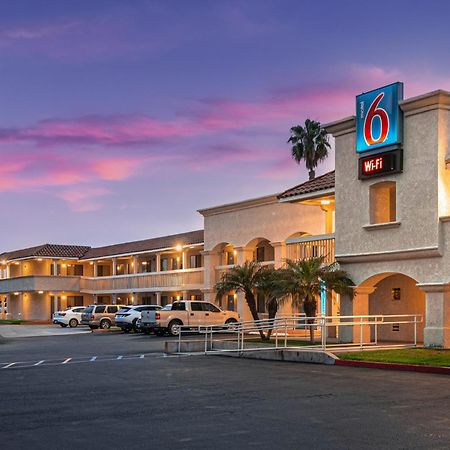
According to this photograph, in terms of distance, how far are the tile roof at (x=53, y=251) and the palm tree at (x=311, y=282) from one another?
151 feet

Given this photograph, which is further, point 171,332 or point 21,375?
point 171,332

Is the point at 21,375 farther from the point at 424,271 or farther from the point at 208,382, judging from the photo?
the point at 424,271

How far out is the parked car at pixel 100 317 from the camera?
50.8 meters

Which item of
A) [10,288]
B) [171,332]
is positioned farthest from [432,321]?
[10,288]

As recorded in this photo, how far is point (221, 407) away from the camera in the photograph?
42.2 feet

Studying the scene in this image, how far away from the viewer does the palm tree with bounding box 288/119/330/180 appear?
228 feet

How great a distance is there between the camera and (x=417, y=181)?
82.6ft

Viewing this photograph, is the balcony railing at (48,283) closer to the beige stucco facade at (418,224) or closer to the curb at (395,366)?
the beige stucco facade at (418,224)

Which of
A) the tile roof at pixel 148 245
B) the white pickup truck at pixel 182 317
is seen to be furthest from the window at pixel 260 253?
the tile roof at pixel 148 245

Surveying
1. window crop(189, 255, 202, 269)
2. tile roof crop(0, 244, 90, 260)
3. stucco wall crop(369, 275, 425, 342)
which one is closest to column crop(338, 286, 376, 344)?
stucco wall crop(369, 275, 425, 342)

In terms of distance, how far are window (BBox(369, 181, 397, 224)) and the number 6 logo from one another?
64.4 inches

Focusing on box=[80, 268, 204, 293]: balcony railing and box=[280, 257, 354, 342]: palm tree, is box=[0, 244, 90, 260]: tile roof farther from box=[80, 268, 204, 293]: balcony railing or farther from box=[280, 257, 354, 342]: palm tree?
box=[280, 257, 354, 342]: palm tree

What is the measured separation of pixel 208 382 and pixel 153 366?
5.20m

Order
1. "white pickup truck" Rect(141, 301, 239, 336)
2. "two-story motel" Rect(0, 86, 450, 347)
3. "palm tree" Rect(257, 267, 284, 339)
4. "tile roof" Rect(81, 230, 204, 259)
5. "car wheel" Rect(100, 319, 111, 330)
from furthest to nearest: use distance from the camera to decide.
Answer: "tile roof" Rect(81, 230, 204, 259)
"car wheel" Rect(100, 319, 111, 330)
"white pickup truck" Rect(141, 301, 239, 336)
"palm tree" Rect(257, 267, 284, 339)
"two-story motel" Rect(0, 86, 450, 347)
